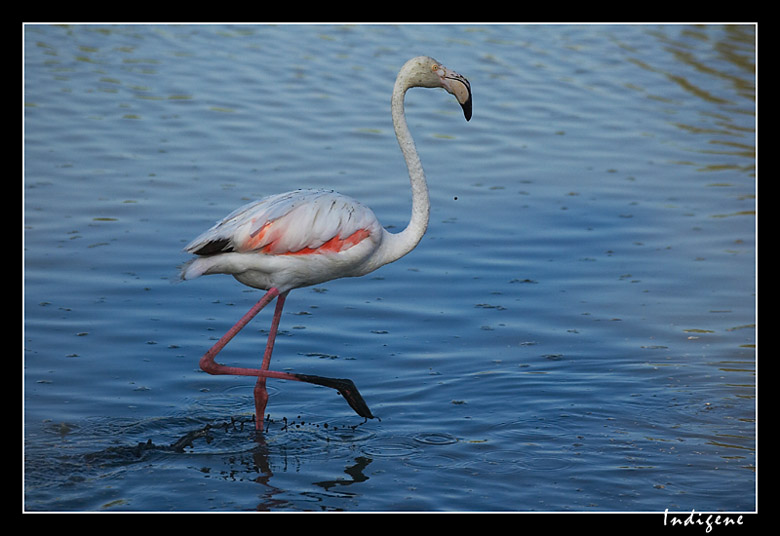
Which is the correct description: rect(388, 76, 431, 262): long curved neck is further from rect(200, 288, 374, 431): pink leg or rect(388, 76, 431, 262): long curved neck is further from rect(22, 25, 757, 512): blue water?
rect(22, 25, 757, 512): blue water

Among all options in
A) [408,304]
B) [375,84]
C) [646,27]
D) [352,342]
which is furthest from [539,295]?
[646,27]

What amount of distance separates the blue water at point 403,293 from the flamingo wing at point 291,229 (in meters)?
1.07

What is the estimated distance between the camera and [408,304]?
28.4 feet

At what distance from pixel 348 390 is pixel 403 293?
2.46 m

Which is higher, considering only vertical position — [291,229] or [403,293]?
[291,229]

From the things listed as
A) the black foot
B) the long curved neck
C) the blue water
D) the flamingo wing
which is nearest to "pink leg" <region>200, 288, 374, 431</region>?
the black foot

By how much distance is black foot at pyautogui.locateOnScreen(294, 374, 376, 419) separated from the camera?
649cm

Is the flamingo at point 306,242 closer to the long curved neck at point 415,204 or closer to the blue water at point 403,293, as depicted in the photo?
the long curved neck at point 415,204

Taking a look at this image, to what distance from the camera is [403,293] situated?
8891 millimetres

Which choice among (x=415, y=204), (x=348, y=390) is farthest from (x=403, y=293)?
(x=348, y=390)

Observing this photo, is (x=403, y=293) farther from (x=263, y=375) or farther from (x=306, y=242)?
(x=306, y=242)

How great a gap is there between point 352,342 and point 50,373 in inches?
79.5

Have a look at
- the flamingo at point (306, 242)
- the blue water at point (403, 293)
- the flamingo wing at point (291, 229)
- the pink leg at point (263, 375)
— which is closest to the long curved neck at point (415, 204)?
the flamingo at point (306, 242)

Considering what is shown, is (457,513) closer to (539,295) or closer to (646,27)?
(539,295)
